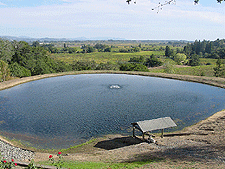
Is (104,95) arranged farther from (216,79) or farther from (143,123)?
(216,79)

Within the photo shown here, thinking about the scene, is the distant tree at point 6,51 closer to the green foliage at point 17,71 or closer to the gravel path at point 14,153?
the green foliage at point 17,71

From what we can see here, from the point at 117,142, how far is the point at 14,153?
10227 millimetres

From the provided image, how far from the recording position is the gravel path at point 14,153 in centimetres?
1701

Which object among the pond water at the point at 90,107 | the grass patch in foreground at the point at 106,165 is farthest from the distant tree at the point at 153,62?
the grass patch in foreground at the point at 106,165

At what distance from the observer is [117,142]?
20844mm

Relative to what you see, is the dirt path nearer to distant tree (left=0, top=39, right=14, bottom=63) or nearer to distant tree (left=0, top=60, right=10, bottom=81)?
distant tree (left=0, top=60, right=10, bottom=81)

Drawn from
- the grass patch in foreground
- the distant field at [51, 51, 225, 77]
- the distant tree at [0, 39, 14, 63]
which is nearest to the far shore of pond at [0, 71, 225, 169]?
the grass patch in foreground

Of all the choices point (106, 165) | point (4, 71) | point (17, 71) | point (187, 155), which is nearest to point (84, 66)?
point (17, 71)

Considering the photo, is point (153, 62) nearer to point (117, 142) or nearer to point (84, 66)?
point (84, 66)

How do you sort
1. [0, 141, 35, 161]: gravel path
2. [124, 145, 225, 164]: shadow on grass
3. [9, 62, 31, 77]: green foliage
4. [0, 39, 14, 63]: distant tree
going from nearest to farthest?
[124, 145, 225, 164]: shadow on grass
[0, 141, 35, 161]: gravel path
[9, 62, 31, 77]: green foliage
[0, 39, 14, 63]: distant tree

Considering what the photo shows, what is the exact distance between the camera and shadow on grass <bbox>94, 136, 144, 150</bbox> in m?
20.0

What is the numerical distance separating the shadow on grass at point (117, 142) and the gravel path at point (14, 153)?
22.1 ft

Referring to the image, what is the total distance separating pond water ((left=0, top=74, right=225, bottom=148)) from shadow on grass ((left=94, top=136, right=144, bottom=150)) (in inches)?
70.8

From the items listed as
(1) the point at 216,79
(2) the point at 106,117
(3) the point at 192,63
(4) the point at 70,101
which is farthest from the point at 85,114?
(3) the point at 192,63
